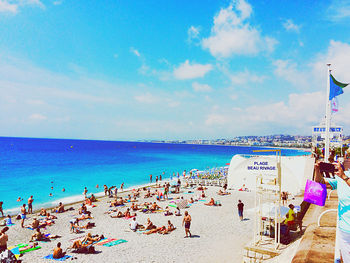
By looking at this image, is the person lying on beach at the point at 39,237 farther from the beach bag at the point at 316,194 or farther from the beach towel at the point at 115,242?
the beach bag at the point at 316,194

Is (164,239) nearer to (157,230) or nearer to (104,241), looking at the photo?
(157,230)

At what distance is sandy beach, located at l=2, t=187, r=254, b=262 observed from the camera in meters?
9.42

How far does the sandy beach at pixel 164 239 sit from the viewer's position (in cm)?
942

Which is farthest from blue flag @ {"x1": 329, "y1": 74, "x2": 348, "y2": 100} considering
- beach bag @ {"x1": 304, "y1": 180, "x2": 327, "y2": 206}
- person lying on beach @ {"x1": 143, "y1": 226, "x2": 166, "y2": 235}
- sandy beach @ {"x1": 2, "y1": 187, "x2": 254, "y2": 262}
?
person lying on beach @ {"x1": 143, "y1": 226, "x2": 166, "y2": 235}

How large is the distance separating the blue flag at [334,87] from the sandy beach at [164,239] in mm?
8445

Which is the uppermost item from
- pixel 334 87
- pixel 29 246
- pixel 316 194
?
pixel 334 87

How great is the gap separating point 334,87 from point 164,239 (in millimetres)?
11919

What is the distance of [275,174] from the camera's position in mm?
7805

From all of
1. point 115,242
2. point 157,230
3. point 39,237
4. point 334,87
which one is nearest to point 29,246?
point 39,237

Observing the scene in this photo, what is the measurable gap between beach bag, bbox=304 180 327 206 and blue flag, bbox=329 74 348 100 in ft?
29.7

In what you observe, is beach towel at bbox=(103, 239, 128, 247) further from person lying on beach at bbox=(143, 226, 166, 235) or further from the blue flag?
the blue flag

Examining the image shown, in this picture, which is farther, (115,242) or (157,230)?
(157,230)

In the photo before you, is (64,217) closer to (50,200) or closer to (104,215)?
(104,215)

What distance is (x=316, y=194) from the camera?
4.90 m
